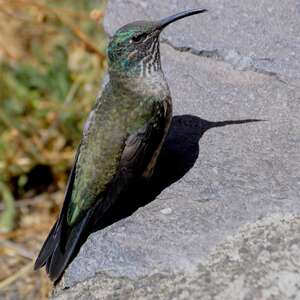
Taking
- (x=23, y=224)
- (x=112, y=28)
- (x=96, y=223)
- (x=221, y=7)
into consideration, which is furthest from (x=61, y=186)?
(x=96, y=223)

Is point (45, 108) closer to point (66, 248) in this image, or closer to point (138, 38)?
point (138, 38)

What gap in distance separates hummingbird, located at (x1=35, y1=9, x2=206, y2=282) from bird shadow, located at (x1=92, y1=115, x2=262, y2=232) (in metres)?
0.07

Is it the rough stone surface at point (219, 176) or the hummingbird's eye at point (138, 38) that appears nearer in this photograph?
the rough stone surface at point (219, 176)

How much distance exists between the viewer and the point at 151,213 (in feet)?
12.3

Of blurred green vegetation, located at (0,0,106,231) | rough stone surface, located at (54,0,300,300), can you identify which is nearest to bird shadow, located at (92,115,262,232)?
rough stone surface, located at (54,0,300,300)

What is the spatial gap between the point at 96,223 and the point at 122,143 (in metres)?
0.38

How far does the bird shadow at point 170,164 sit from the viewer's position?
385 cm

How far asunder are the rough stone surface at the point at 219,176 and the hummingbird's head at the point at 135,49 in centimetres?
47

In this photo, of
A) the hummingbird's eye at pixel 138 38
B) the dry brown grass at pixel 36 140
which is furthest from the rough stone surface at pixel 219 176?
the dry brown grass at pixel 36 140

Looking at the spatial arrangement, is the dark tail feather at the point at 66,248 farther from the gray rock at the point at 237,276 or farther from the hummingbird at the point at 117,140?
the gray rock at the point at 237,276

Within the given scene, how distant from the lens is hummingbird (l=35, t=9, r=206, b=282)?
375cm

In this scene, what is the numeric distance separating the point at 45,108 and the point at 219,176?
8.52 feet

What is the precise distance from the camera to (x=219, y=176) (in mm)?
3891

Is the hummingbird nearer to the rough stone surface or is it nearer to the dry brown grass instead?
the rough stone surface
